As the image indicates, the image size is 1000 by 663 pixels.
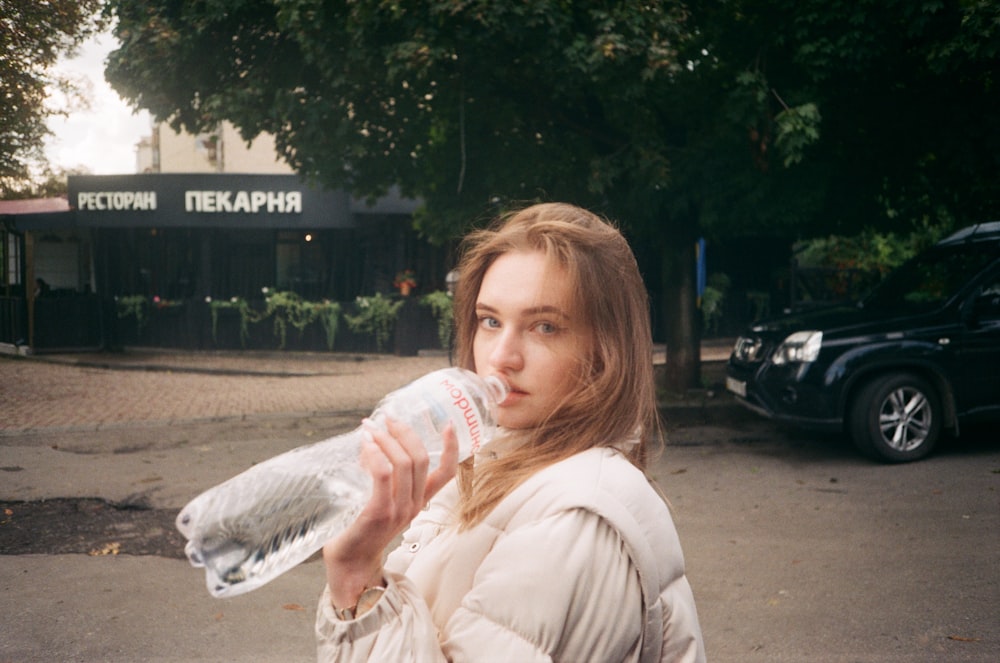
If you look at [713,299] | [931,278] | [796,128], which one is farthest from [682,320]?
[713,299]

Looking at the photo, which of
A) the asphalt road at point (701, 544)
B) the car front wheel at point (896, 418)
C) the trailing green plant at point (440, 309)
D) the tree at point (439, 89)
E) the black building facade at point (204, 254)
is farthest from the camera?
the black building facade at point (204, 254)

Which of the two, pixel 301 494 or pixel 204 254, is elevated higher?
pixel 204 254

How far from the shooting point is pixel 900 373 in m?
7.95

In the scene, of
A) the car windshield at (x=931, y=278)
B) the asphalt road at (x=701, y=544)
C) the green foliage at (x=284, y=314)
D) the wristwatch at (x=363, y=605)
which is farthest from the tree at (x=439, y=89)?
the green foliage at (x=284, y=314)

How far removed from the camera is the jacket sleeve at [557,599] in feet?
3.77

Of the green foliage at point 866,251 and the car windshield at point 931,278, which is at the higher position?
the green foliage at point 866,251

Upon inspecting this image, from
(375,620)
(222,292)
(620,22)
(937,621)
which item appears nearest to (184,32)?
(620,22)

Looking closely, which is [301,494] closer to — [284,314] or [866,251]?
[284,314]

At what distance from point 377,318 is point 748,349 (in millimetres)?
11321

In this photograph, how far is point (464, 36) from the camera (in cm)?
814

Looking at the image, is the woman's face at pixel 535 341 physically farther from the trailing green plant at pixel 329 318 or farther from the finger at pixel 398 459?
the trailing green plant at pixel 329 318

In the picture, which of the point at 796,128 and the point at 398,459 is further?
the point at 796,128

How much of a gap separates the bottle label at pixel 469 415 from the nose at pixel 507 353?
0.09 m

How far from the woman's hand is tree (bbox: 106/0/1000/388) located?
6637mm
